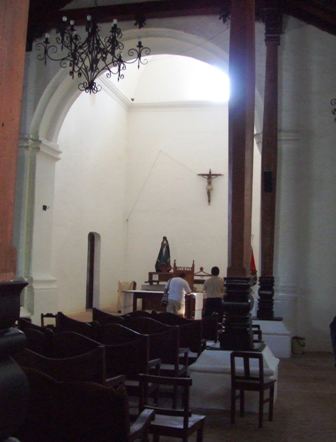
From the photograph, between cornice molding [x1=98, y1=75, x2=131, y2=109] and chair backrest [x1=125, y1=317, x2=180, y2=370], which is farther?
cornice molding [x1=98, y1=75, x2=131, y2=109]

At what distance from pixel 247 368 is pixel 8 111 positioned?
3452 millimetres

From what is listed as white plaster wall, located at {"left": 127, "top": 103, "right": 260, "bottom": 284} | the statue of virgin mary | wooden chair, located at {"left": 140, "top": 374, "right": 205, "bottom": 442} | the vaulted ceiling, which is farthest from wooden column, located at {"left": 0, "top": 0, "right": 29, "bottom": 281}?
white plaster wall, located at {"left": 127, "top": 103, "right": 260, "bottom": 284}

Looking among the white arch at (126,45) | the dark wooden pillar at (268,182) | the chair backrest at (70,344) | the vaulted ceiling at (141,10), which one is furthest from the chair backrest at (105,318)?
the vaulted ceiling at (141,10)

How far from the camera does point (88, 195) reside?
16047 millimetres

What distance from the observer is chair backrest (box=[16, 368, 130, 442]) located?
2.34m

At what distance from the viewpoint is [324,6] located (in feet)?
29.6

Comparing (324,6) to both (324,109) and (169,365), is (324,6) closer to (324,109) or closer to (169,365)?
(324,109)

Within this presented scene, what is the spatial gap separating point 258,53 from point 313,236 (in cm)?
339

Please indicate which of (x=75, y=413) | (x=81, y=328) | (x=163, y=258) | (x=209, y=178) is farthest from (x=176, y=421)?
(x=209, y=178)

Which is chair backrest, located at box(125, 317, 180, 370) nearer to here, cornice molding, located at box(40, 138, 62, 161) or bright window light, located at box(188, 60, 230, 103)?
cornice molding, located at box(40, 138, 62, 161)

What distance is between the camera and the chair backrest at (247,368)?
4.39 m

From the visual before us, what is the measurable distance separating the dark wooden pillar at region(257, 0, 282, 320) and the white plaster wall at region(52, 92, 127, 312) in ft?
22.0

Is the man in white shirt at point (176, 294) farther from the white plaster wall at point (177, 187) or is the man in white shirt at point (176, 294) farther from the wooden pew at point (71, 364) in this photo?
the white plaster wall at point (177, 187)

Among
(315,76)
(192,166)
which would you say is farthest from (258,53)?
(192,166)
